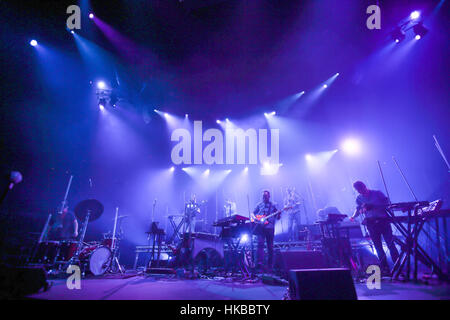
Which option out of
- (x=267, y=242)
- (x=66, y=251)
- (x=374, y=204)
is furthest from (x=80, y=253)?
(x=374, y=204)

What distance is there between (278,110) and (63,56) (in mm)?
9617

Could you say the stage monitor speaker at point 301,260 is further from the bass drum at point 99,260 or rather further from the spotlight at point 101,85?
the spotlight at point 101,85

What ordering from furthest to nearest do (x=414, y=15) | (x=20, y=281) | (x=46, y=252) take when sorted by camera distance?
(x=414, y=15), (x=46, y=252), (x=20, y=281)

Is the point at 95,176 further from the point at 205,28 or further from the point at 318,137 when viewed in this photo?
the point at 318,137

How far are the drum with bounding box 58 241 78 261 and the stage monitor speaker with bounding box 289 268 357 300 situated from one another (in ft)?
20.7

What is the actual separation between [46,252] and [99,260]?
4.07ft

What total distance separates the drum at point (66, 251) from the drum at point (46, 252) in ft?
1.03

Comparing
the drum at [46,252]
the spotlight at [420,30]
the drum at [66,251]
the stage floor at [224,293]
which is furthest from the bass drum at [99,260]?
the spotlight at [420,30]

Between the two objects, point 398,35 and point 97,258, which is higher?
point 398,35

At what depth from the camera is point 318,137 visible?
38.9ft

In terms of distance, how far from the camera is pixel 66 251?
5871 millimetres

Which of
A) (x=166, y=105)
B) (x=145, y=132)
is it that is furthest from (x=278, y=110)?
(x=145, y=132)

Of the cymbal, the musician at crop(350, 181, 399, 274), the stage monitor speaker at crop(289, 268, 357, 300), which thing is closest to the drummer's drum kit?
the cymbal

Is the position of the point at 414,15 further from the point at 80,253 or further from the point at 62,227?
the point at 62,227
